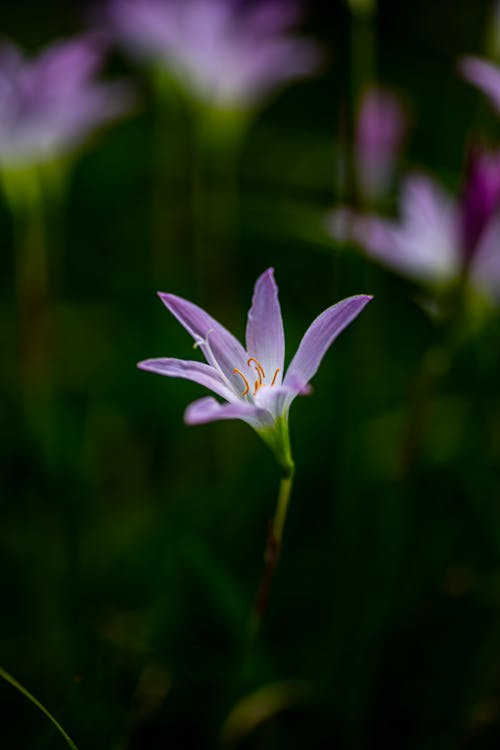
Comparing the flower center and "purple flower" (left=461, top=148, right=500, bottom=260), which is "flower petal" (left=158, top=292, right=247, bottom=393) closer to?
the flower center

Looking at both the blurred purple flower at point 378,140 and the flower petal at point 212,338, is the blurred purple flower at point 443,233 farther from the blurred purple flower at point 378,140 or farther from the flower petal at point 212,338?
the flower petal at point 212,338

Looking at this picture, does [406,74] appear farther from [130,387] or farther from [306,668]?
[306,668]

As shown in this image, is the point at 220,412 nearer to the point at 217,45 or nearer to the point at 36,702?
the point at 36,702

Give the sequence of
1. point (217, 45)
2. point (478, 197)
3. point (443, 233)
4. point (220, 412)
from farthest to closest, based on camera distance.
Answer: point (217, 45), point (443, 233), point (478, 197), point (220, 412)

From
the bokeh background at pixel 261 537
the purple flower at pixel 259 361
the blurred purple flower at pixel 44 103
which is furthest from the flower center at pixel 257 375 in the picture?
the blurred purple flower at pixel 44 103

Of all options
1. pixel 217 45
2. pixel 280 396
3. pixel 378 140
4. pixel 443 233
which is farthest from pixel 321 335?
pixel 217 45

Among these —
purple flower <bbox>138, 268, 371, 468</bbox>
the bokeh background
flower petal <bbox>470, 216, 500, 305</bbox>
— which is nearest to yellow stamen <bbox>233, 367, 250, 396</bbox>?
purple flower <bbox>138, 268, 371, 468</bbox>
